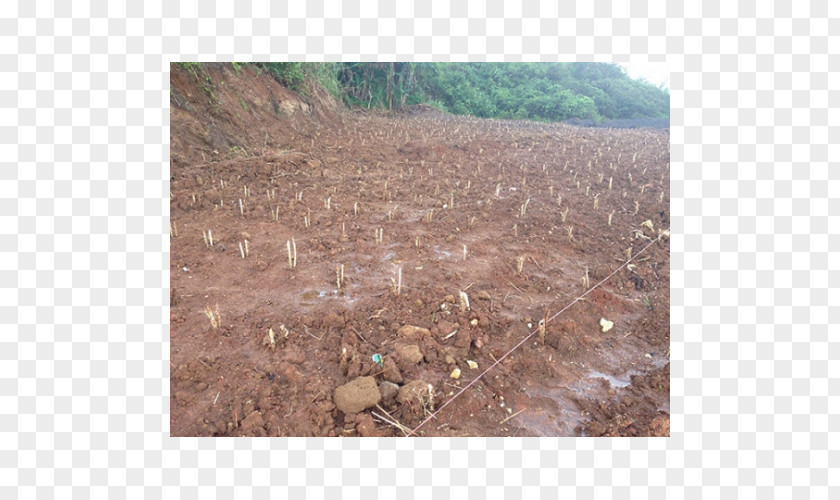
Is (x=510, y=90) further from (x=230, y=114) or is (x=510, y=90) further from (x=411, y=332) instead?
(x=411, y=332)

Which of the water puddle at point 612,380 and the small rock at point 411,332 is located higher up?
the small rock at point 411,332

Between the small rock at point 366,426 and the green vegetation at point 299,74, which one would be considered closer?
the small rock at point 366,426

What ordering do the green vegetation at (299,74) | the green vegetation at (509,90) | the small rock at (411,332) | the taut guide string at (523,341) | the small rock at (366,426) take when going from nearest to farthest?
the small rock at (366,426) < the taut guide string at (523,341) < the small rock at (411,332) < the green vegetation at (299,74) < the green vegetation at (509,90)

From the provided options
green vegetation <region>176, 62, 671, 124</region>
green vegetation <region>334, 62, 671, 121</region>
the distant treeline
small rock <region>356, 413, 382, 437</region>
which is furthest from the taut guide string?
green vegetation <region>334, 62, 671, 121</region>

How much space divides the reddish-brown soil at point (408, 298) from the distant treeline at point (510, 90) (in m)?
17.3

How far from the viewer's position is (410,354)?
11.6 ft

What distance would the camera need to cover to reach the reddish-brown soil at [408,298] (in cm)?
306

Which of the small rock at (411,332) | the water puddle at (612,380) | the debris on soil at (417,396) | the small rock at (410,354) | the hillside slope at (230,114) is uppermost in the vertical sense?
the hillside slope at (230,114)

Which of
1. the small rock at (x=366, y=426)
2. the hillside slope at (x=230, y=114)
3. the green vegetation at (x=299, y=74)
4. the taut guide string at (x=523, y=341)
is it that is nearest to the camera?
the small rock at (x=366, y=426)

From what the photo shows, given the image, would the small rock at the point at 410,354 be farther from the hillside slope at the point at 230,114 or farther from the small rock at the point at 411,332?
the hillside slope at the point at 230,114

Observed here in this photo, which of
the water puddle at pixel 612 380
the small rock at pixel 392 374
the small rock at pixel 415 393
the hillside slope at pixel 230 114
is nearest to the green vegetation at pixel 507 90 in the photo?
the hillside slope at pixel 230 114

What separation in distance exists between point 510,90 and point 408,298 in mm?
31345

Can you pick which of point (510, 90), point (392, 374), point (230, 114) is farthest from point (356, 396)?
point (510, 90)

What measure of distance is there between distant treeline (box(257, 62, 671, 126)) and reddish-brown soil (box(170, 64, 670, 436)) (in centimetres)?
1731
